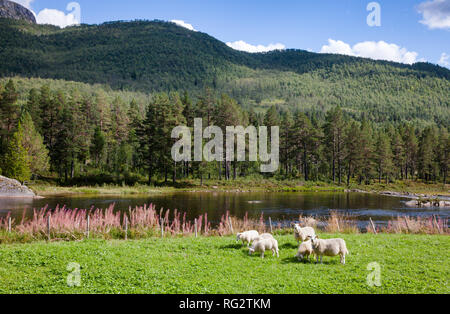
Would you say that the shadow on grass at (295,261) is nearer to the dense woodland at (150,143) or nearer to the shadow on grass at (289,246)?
the shadow on grass at (289,246)

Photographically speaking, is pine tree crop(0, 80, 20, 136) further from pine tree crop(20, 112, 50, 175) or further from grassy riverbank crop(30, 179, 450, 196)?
grassy riverbank crop(30, 179, 450, 196)

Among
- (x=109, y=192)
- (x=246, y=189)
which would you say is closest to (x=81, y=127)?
(x=109, y=192)

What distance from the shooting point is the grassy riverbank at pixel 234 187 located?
60.3m

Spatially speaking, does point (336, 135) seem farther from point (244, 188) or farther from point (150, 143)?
point (150, 143)

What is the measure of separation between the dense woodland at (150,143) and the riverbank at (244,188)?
357 cm

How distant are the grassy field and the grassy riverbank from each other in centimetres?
4711

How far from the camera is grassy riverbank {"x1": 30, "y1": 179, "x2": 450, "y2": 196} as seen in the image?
2375 inches

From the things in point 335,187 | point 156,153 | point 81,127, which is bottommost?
point 335,187

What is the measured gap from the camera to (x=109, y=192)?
60656 mm

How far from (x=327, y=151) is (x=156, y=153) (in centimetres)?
4894

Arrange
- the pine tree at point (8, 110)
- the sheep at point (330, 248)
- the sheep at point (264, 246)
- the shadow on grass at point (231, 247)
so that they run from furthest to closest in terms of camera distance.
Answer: the pine tree at point (8, 110) < the shadow on grass at point (231, 247) < the sheep at point (264, 246) < the sheep at point (330, 248)

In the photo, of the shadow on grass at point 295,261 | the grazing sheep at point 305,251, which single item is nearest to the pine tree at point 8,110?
the shadow on grass at point 295,261

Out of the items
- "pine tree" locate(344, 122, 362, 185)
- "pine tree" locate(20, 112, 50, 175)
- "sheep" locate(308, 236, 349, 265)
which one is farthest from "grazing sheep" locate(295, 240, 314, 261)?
"pine tree" locate(344, 122, 362, 185)
